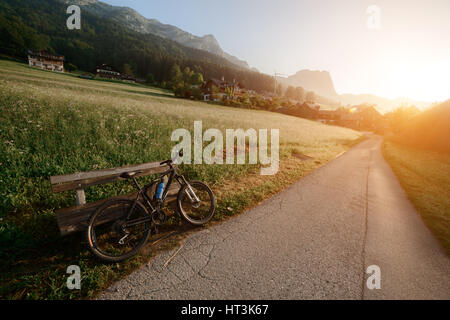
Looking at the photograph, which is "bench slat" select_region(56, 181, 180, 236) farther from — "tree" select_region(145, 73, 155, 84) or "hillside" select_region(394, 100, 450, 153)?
"tree" select_region(145, 73, 155, 84)

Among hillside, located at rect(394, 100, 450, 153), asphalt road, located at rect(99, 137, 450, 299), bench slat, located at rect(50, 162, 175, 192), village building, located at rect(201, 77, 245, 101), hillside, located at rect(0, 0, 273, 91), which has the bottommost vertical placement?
asphalt road, located at rect(99, 137, 450, 299)

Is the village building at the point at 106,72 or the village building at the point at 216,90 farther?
the village building at the point at 106,72

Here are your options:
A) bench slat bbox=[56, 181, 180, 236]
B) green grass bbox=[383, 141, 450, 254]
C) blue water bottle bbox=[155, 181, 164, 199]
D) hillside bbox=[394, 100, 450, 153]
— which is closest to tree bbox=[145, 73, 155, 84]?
hillside bbox=[394, 100, 450, 153]

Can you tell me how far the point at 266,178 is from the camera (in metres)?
8.70

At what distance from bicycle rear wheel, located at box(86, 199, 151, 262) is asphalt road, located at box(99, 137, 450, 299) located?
0.58 m

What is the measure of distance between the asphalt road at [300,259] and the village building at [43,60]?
92275mm

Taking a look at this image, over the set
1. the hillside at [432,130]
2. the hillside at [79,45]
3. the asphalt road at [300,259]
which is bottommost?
the asphalt road at [300,259]

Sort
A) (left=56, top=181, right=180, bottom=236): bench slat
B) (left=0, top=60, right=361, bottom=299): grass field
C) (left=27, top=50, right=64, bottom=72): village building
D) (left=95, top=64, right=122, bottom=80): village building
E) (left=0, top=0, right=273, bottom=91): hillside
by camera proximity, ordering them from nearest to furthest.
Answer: (left=0, top=60, right=361, bottom=299): grass field < (left=56, top=181, right=180, bottom=236): bench slat < (left=27, top=50, right=64, bottom=72): village building < (left=0, top=0, right=273, bottom=91): hillside < (left=95, top=64, right=122, bottom=80): village building

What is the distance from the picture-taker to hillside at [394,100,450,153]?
2409 centimetres

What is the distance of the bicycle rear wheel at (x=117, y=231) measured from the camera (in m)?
3.63

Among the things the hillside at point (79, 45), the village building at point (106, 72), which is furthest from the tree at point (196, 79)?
the village building at point (106, 72)

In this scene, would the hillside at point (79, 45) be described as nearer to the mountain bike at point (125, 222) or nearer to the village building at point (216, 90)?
the village building at point (216, 90)

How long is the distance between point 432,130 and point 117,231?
3864cm
